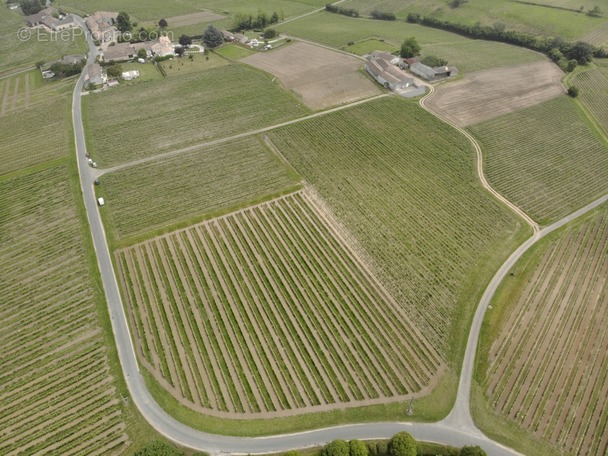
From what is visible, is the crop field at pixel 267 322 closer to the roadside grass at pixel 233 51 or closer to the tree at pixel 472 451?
the tree at pixel 472 451

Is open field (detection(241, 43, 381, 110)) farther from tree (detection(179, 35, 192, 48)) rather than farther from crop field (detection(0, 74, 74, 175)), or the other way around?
crop field (detection(0, 74, 74, 175))

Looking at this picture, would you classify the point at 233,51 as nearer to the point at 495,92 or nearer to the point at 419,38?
the point at 419,38

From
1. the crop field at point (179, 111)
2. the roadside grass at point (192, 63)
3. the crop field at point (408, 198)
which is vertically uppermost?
the roadside grass at point (192, 63)

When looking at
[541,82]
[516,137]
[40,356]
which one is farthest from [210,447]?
[541,82]

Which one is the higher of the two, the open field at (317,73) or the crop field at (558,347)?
the open field at (317,73)

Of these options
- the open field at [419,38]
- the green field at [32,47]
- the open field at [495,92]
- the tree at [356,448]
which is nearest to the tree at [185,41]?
the green field at [32,47]

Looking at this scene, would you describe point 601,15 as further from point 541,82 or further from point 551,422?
point 551,422
